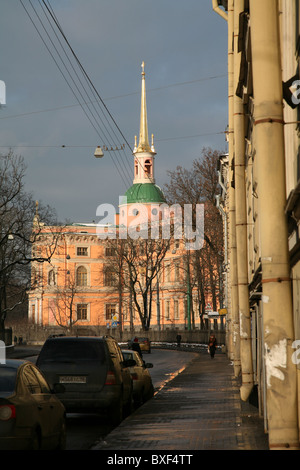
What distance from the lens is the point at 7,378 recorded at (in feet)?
30.7

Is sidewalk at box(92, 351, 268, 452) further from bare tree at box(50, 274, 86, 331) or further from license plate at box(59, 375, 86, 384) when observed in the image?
bare tree at box(50, 274, 86, 331)

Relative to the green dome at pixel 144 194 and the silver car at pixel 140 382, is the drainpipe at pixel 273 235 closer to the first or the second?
the silver car at pixel 140 382

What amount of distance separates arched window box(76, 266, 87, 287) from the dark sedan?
10623 cm

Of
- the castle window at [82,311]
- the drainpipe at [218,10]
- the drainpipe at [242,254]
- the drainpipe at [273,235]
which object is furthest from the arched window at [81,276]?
the drainpipe at [273,235]

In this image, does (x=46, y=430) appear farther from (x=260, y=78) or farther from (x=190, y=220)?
(x=190, y=220)

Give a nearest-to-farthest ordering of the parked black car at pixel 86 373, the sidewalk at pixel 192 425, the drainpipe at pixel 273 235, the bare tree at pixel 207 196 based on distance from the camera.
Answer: the drainpipe at pixel 273 235 → the sidewalk at pixel 192 425 → the parked black car at pixel 86 373 → the bare tree at pixel 207 196

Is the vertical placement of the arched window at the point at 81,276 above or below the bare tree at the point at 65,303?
above

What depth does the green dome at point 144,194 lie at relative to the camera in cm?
11575

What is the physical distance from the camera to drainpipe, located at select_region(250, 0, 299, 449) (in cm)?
770

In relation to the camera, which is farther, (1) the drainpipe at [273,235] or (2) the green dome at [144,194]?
(2) the green dome at [144,194]

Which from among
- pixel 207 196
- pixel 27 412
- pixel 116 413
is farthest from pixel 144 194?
pixel 27 412

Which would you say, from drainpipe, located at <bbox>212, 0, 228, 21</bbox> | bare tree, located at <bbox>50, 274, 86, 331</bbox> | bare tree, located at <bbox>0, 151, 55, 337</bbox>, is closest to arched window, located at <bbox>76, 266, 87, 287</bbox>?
bare tree, located at <bbox>50, 274, 86, 331</bbox>
